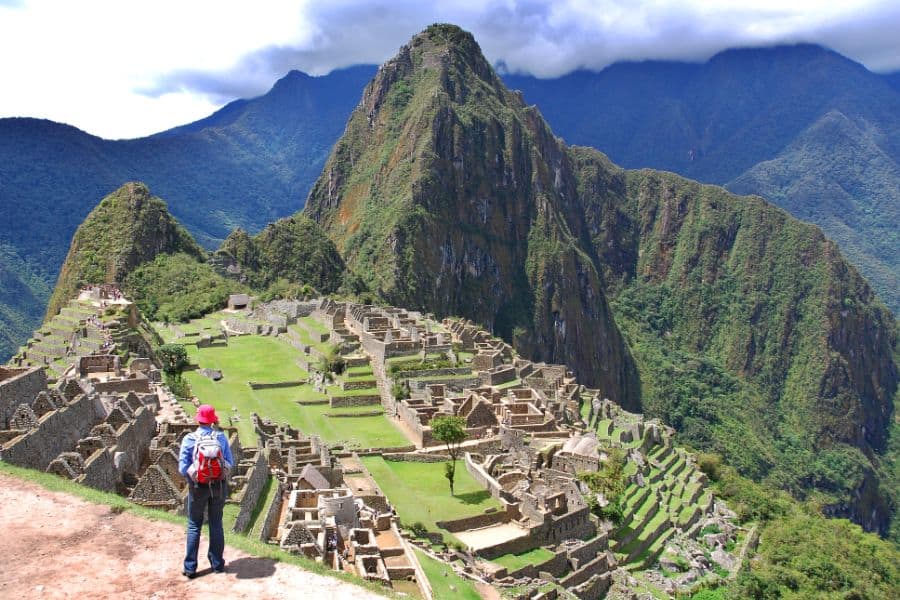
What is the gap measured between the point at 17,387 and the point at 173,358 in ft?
91.7

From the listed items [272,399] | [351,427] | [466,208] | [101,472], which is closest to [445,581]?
[101,472]

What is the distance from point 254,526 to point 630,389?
14812 cm

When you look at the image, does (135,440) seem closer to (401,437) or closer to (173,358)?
(401,437)

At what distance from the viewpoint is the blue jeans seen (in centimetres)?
1155

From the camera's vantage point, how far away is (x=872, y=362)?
186500 millimetres

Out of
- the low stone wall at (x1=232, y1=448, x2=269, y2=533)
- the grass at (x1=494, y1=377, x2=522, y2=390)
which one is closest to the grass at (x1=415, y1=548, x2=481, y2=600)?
the low stone wall at (x1=232, y1=448, x2=269, y2=533)

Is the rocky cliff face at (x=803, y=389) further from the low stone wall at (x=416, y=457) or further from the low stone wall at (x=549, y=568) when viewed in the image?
the low stone wall at (x=549, y=568)

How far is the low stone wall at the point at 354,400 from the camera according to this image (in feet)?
141

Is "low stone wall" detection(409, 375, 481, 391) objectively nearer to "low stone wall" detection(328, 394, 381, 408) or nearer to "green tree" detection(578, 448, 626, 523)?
"low stone wall" detection(328, 394, 381, 408)

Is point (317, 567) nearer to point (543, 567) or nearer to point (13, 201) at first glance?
point (543, 567)

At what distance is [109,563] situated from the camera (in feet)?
39.1

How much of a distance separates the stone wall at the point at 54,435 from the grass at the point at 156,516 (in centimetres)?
126

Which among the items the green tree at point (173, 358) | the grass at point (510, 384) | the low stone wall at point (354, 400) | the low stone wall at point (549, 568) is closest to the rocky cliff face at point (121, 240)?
the green tree at point (173, 358)

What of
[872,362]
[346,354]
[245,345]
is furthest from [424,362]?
[872,362]
